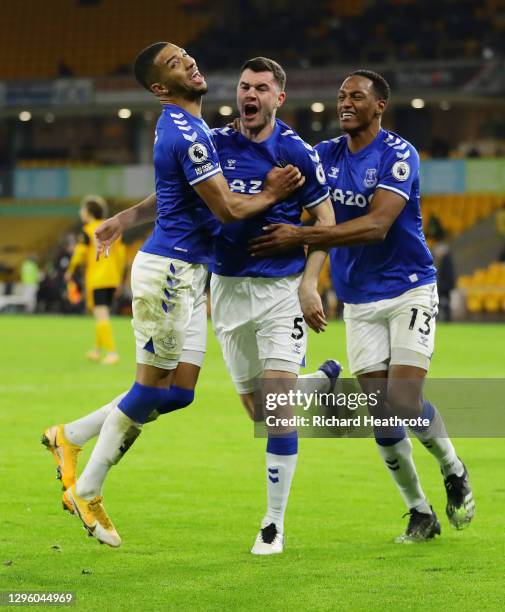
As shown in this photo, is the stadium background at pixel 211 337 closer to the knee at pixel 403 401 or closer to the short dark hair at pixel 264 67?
the knee at pixel 403 401

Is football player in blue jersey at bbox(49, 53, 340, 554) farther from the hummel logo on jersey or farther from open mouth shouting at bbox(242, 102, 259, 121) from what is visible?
the hummel logo on jersey

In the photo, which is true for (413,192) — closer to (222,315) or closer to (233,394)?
(222,315)

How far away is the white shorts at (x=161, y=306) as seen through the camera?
6.02 metres

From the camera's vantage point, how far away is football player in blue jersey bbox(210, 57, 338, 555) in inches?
244

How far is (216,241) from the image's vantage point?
641 centimetres

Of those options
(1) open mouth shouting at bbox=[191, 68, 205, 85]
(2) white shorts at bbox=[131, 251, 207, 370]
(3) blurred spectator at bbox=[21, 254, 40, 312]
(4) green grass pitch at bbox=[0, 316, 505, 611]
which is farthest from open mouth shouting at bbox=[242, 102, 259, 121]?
(3) blurred spectator at bbox=[21, 254, 40, 312]

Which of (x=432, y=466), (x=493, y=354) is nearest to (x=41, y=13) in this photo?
(x=493, y=354)

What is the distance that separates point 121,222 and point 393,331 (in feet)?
5.03

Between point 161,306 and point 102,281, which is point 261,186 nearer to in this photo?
point 161,306

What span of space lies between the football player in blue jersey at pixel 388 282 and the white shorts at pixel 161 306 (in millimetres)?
460

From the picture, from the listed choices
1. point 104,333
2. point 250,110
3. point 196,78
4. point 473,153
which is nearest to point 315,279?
point 250,110

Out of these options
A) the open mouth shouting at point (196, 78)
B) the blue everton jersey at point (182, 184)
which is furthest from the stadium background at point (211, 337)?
the open mouth shouting at point (196, 78)

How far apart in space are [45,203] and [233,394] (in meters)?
26.7

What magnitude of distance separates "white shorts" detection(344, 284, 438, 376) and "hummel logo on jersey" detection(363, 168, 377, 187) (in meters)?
0.59
